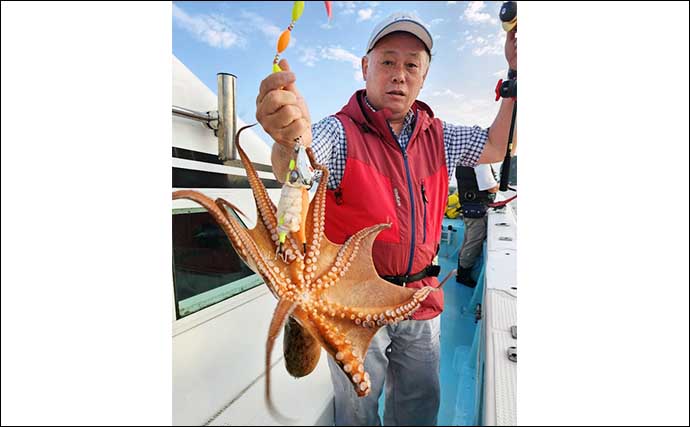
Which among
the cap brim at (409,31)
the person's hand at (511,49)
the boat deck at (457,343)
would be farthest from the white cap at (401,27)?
the boat deck at (457,343)

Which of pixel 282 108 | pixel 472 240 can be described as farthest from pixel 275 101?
pixel 472 240

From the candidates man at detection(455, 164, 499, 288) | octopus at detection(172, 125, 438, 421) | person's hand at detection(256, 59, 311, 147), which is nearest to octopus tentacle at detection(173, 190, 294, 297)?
octopus at detection(172, 125, 438, 421)

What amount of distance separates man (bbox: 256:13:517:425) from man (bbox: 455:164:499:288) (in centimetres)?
6

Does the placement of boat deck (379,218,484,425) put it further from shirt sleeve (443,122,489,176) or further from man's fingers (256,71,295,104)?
man's fingers (256,71,295,104)

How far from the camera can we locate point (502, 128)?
0.49 metres

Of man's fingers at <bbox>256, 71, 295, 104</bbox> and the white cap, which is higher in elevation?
the white cap

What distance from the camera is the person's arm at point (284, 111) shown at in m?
0.31

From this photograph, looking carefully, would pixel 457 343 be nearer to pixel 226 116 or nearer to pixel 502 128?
pixel 502 128

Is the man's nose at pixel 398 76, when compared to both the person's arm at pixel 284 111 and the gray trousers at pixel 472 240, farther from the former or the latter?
the gray trousers at pixel 472 240

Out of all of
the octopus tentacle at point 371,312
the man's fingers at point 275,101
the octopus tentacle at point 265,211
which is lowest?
the octopus tentacle at point 371,312

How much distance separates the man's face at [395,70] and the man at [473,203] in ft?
0.69

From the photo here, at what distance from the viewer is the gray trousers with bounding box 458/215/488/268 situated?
0.69 m
